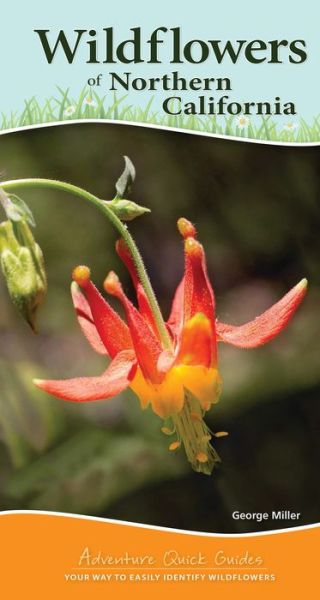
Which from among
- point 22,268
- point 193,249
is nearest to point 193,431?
point 193,249

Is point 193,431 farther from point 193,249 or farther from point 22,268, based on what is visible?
point 22,268

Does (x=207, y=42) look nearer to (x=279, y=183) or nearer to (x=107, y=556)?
(x=279, y=183)

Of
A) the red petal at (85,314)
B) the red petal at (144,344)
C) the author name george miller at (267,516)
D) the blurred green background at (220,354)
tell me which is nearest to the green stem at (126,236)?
the red petal at (144,344)

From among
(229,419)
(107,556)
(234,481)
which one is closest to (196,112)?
(229,419)

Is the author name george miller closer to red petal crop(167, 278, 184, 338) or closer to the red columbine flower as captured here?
the red columbine flower

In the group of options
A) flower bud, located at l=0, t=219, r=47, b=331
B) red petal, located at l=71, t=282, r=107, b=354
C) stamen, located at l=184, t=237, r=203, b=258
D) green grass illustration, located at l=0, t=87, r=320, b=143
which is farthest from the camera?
green grass illustration, located at l=0, t=87, r=320, b=143

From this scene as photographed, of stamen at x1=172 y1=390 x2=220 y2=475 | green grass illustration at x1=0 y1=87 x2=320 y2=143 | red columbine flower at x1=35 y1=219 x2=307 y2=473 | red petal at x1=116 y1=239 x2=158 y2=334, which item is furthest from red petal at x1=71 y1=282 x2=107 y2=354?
green grass illustration at x1=0 y1=87 x2=320 y2=143

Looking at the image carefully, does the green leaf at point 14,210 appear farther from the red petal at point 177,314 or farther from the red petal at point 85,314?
the red petal at point 177,314

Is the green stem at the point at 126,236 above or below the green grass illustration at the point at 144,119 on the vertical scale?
below

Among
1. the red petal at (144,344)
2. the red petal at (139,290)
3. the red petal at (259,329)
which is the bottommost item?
the red petal at (144,344)
